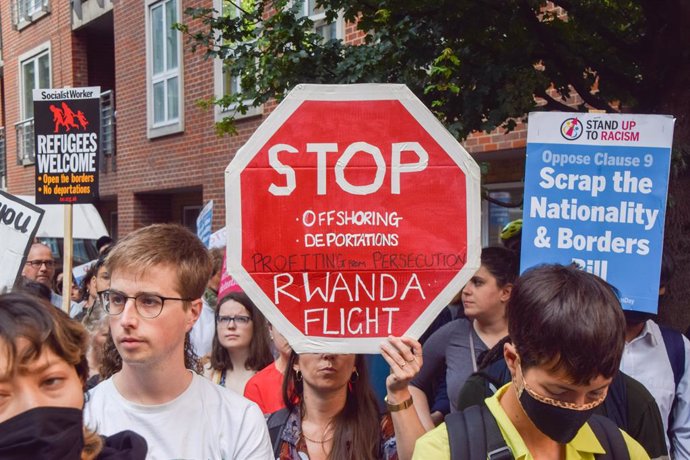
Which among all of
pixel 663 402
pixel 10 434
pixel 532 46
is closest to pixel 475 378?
pixel 663 402

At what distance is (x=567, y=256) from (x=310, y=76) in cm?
197

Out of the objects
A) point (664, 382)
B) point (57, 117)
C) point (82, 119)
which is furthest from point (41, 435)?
point (57, 117)

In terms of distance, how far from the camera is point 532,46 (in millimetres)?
4270

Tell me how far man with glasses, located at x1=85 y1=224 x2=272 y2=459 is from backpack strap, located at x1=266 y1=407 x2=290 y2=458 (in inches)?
17.6

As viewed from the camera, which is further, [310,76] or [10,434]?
[310,76]

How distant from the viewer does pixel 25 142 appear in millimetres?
18188

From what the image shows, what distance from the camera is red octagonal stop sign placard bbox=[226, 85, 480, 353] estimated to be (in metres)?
2.28

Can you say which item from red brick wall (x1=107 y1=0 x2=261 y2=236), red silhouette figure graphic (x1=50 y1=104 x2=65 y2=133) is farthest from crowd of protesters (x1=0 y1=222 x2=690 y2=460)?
red brick wall (x1=107 y1=0 x2=261 y2=236)

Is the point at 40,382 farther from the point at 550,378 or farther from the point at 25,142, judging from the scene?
the point at 25,142

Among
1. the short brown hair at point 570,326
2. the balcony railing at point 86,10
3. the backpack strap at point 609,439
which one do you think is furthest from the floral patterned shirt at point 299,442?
the balcony railing at point 86,10

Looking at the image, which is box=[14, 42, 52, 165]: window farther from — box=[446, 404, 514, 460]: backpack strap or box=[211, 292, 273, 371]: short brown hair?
box=[446, 404, 514, 460]: backpack strap

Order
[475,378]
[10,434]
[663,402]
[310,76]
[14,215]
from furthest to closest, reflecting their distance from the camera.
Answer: [14,215] → [310,76] → [663,402] → [475,378] → [10,434]

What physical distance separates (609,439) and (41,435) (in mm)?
1383

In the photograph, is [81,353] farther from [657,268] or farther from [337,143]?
[657,268]
